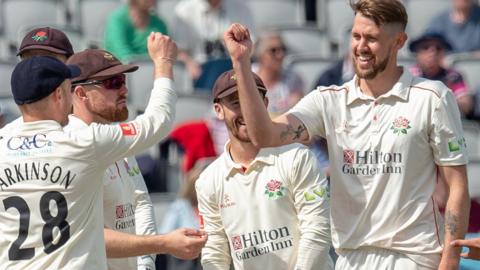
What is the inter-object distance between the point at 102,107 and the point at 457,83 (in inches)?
238

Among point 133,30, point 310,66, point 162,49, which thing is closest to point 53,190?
point 162,49

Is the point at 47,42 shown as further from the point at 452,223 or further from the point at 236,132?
the point at 452,223

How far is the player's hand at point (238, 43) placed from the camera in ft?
20.5

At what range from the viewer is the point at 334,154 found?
675 centimetres

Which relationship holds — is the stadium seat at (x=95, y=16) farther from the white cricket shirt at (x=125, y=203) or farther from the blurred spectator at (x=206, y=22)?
the white cricket shirt at (x=125, y=203)

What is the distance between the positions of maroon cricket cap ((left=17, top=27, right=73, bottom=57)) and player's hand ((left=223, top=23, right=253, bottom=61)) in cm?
149

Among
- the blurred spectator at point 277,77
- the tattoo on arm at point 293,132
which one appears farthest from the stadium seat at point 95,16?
the tattoo on arm at point 293,132

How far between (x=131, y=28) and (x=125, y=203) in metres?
6.56

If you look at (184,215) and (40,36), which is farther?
(184,215)

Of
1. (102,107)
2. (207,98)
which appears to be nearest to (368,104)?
(102,107)

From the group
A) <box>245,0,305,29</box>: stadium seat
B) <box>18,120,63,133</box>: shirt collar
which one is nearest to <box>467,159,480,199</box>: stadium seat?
<box>245,0,305,29</box>: stadium seat

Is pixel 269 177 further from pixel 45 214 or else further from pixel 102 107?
pixel 45 214

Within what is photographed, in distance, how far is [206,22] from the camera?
543 inches

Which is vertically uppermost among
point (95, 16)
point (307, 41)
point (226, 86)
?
point (226, 86)
